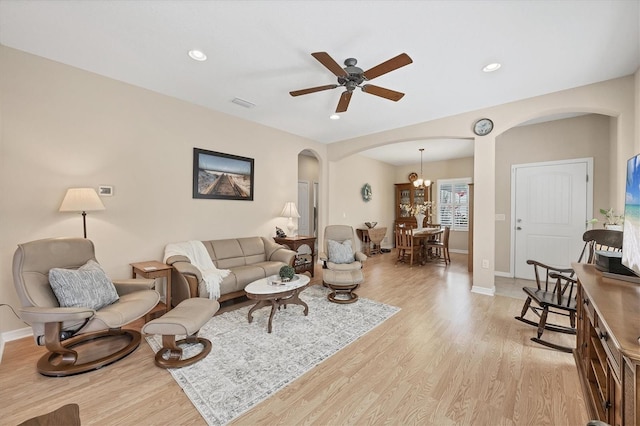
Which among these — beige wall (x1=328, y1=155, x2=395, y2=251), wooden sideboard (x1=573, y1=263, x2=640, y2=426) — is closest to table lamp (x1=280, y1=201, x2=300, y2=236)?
beige wall (x1=328, y1=155, x2=395, y2=251)

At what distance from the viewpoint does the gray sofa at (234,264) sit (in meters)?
3.03

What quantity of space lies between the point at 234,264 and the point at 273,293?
4.55 feet

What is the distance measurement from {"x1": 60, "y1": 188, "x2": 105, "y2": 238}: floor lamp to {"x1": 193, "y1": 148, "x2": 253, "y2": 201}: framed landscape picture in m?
1.26

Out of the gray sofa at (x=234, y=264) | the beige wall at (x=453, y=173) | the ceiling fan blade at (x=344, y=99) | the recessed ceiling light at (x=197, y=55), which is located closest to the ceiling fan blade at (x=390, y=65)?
the ceiling fan blade at (x=344, y=99)

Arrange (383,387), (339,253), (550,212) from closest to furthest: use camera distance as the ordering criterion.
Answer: (383,387) → (339,253) → (550,212)

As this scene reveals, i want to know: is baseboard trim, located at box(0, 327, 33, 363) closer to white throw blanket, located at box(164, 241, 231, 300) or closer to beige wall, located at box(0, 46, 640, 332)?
beige wall, located at box(0, 46, 640, 332)

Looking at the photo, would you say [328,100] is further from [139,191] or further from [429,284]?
[429,284]

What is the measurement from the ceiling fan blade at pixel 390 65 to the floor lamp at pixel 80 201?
3.03m

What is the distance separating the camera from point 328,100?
3.66 metres

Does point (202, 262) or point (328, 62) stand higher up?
point (328, 62)

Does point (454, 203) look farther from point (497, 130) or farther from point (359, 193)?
point (497, 130)

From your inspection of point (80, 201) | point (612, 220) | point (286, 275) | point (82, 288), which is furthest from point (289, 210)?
point (612, 220)

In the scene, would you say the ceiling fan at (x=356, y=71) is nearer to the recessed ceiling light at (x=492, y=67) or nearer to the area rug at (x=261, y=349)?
the recessed ceiling light at (x=492, y=67)

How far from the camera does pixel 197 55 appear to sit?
2629 millimetres
